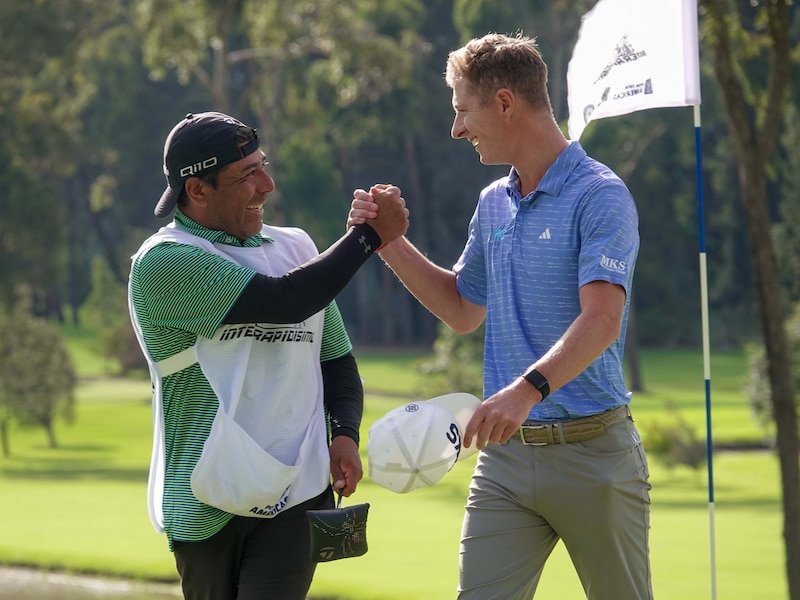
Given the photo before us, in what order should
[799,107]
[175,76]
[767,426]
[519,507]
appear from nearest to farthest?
[519,507] → [799,107] → [767,426] → [175,76]

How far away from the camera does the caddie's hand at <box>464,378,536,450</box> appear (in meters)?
3.35

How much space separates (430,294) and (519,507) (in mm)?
784

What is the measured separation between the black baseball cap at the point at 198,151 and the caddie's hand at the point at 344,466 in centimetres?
81

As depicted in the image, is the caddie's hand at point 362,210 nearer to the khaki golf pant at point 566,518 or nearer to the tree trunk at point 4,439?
the khaki golf pant at point 566,518

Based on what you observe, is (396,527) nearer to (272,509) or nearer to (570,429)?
(570,429)

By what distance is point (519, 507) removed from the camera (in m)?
3.88

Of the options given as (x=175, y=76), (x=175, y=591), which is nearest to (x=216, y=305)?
(x=175, y=591)

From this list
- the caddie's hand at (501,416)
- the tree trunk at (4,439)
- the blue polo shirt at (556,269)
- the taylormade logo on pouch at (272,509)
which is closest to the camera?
the caddie's hand at (501,416)

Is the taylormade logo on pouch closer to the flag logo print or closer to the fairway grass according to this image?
the flag logo print

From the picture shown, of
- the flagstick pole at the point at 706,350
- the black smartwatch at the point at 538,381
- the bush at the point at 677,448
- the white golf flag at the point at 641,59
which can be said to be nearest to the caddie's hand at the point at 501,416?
the black smartwatch at the point at 538,381

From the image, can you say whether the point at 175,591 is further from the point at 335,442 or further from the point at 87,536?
the point at 335,442

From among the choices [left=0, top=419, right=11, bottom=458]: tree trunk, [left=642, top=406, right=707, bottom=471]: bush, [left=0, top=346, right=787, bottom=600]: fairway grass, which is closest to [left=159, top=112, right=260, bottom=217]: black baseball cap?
[left=0, top=346, right=787, bottom=600]: fairway grass

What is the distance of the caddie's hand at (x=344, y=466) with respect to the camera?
12.6 ft

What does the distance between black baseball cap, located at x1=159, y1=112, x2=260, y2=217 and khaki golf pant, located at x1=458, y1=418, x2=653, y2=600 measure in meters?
1.13
